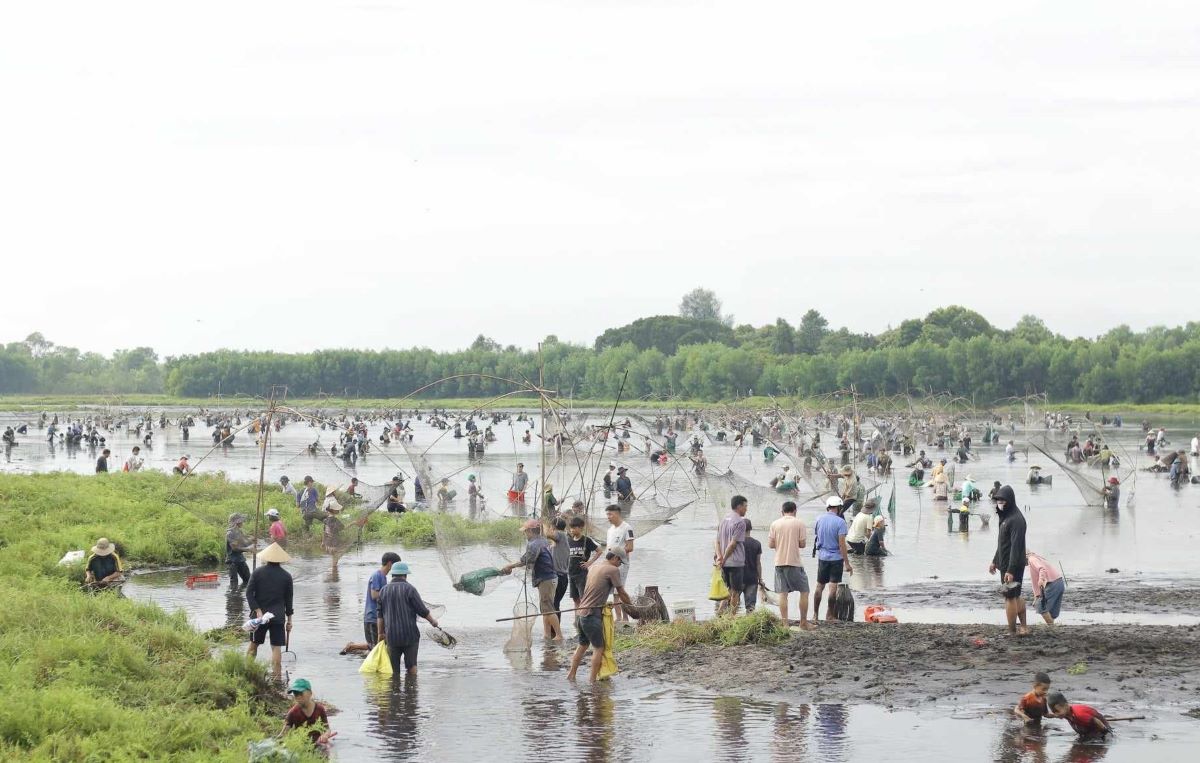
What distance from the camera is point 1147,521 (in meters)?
29.6

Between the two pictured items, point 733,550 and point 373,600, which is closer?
point 373,600

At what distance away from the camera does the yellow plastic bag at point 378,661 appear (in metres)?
12.8

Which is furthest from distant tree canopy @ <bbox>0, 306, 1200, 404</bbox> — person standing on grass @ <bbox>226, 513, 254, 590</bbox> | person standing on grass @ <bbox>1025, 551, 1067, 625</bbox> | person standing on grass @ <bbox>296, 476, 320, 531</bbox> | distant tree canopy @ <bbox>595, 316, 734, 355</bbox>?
person standing on grass @ <bbox>1025, 551, 1067, 625</bbox>

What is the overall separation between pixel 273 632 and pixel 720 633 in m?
4.53

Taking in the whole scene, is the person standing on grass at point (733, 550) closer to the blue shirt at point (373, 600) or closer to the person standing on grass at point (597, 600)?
the person standing on grass at point (597, 600)

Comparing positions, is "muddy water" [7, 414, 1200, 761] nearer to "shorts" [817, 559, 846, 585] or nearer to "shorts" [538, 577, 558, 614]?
"shorts" [538, 577, 558, 614]

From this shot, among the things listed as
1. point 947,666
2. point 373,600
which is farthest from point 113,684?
point 947,666

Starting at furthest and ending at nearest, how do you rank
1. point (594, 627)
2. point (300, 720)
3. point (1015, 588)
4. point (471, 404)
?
point (471, 404), point (1015, 588), point (594, 627), point (300, 720)

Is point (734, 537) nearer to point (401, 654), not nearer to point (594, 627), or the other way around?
point (594, 627)

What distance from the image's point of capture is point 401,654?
1282cm

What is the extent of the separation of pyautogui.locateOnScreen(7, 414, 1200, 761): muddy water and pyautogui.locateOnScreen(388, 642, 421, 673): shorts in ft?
0.86

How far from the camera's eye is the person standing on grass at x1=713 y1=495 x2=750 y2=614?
46.4 ft

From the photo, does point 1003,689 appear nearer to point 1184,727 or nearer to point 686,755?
point 1184,727

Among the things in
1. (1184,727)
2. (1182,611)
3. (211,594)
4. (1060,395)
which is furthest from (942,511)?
(1060,395)
